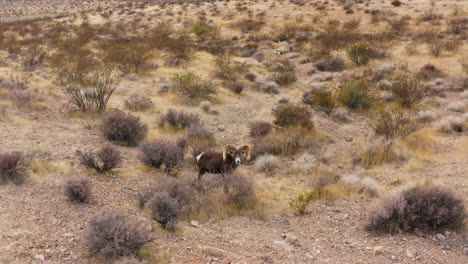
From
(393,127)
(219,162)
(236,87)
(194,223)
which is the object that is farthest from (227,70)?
(194,223)

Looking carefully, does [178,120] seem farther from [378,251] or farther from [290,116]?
[378,251]

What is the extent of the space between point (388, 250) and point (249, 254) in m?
2.18

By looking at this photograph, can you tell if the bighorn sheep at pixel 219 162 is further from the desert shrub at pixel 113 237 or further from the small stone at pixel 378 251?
the small stone at pixel 378 251

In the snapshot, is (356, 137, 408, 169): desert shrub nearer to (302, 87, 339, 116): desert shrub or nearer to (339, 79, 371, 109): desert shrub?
(302, 87, 339, 116): desert shrub

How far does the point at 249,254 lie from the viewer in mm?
5355

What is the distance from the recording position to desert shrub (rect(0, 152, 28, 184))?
6.71m

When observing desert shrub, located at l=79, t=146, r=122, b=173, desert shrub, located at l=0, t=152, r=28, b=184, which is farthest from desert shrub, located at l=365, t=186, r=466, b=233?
desert shrub, located at l=0, t=152, r=28, b=184

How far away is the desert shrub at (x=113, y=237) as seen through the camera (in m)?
4.83

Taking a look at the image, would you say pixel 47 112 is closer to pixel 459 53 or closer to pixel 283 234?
pixel 283 234

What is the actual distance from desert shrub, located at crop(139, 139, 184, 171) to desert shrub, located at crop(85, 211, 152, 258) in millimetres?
3355

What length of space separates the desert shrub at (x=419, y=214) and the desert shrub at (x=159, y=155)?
4713 mm

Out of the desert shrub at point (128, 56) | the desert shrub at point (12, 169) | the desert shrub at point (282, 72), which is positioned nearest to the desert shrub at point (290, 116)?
the desert shrub at point (282, 72)

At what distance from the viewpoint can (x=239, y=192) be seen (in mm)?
7098

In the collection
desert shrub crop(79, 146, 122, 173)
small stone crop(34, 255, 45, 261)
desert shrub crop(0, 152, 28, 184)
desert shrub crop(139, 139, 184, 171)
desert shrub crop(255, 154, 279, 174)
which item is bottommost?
desert shrub crop(255, 154, 279, 174)
